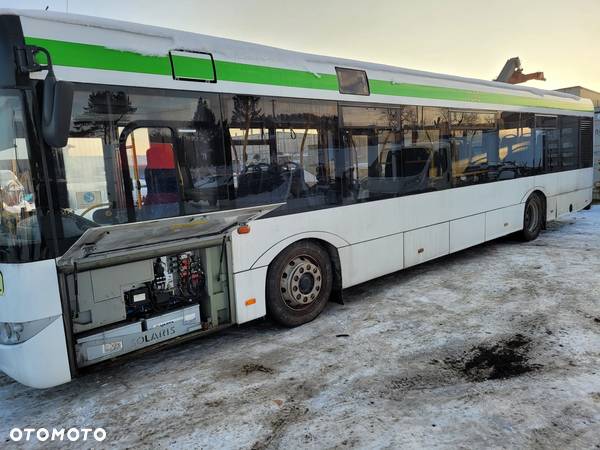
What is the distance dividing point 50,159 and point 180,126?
1073 millimetres

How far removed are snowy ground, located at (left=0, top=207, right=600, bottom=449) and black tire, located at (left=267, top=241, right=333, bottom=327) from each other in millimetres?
178

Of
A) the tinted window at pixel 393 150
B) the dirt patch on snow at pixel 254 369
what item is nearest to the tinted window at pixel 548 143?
the tinted window at pixel 393 150

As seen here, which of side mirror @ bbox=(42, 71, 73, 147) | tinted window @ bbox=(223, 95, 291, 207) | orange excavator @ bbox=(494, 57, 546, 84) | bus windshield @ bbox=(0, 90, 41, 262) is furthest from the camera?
orange excavator @ bbox=(494, 57, 546, 84)

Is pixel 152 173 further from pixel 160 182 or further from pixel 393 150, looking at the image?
pixel 393 150

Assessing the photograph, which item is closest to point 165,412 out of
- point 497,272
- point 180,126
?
point 180,126

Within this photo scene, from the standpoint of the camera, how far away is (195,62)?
13.0 feet

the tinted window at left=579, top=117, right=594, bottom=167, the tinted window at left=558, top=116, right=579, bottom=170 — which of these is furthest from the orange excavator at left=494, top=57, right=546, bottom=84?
the tinted window at left=558, top=116, right=579, bottom=170

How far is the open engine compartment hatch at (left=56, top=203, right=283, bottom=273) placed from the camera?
3287 millimetres

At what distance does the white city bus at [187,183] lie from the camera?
3.16m

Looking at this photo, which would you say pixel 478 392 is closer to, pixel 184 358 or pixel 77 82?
pixel 184 358

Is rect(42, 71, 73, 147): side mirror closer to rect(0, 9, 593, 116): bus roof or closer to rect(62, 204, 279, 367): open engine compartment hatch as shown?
rect(0, 9, 593, 116): bus roof

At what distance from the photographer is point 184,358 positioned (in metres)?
4.32

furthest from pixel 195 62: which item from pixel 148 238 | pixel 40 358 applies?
pixel 40 358

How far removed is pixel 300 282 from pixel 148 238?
184 cm
